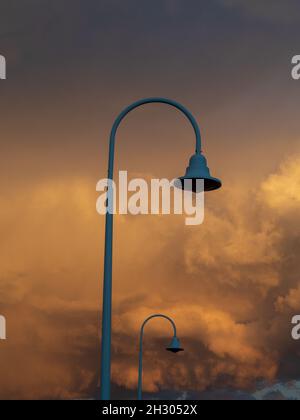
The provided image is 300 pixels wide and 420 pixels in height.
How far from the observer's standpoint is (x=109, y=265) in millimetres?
14359

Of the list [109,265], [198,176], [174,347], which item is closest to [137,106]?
[198,176]

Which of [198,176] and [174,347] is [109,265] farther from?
[174,347]

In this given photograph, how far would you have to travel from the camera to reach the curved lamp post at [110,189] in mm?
13875

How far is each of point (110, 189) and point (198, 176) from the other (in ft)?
5.98

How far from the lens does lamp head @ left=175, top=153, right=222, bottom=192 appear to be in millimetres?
15359

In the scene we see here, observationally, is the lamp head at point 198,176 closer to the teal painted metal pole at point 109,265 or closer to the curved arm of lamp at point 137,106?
the curved arm of lamp at point 137,106

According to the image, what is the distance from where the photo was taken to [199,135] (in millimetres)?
15805

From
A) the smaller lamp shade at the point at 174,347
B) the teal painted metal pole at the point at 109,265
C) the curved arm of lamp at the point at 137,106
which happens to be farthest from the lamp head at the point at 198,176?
the smaller lamp shade at the point at 174,347

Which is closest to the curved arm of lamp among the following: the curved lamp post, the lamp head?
the curved lamp post
